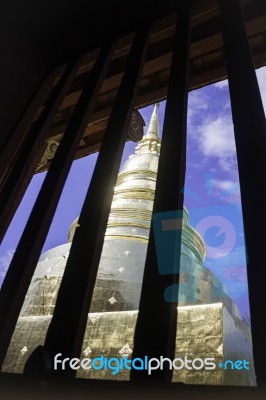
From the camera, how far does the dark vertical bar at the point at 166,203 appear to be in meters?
0.75

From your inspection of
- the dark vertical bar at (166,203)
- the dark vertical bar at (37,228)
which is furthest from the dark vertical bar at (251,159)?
the dark vertical bar at (37,228)

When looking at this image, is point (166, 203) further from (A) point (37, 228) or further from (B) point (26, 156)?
(B) point (26, 156)

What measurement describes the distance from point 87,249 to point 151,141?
1436 cm

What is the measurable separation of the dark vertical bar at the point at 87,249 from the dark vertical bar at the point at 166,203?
0.18 m

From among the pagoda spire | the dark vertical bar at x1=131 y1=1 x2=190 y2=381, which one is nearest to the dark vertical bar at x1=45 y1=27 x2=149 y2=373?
the dark vertical bar at x1=131 y1=1 x2=190 y2=381

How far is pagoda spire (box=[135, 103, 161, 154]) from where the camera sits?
14.4 m

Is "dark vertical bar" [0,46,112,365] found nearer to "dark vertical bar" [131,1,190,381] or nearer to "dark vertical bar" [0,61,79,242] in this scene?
"dark vertical bar" [0,61,79,242]

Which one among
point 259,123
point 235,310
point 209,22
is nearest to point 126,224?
point 235,310

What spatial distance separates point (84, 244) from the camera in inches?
41.1

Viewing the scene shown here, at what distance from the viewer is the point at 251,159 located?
1026 mm

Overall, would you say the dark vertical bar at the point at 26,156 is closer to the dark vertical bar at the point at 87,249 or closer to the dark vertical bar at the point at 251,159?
the dark vertical bar at the point at 87,249

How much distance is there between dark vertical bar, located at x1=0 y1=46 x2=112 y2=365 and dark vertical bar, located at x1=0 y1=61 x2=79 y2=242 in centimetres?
22

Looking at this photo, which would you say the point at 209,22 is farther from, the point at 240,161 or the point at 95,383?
the point at 95,383

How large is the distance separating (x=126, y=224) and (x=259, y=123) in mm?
9317
